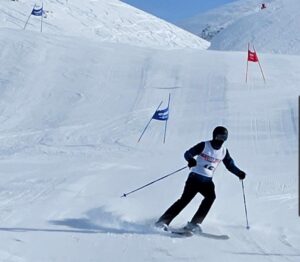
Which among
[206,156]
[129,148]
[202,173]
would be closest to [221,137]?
[206,156]

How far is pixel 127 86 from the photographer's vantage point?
711 inches

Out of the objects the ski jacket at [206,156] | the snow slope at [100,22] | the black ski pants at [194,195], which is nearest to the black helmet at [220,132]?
the ski jacket at [206,156]

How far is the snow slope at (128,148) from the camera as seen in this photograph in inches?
240

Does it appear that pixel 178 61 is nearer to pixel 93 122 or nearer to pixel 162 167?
pixel 93 122

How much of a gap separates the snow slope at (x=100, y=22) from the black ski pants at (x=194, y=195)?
114ft

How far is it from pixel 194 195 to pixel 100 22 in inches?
1872

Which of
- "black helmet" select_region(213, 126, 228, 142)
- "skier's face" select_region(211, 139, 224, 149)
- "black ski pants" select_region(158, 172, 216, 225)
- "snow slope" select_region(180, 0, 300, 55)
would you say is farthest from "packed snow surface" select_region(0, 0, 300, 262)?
"snow slope" select_region(180, 0, 300, 55)

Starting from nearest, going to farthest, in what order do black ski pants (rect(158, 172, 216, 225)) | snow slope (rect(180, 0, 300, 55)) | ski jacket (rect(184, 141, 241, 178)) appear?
1. ski jacket (rect(184, 141, 241, 178))
2. black ski pants (rect(158, 172, 216, 225))
3. snow slope (rect(180, 0, 300, 55))

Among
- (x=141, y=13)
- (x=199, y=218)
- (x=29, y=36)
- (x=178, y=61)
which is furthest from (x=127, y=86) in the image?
(x=141, y=13)

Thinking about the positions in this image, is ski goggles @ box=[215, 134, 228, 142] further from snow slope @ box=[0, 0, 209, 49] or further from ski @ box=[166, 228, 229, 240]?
snow slope @ box=[0, 0, 209, 49]

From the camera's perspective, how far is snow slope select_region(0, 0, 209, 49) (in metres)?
45.1

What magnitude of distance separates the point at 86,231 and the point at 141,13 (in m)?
57.6

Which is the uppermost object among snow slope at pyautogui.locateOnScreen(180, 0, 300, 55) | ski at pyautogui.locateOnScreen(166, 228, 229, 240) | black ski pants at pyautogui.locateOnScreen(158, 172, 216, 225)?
snow slope at pyautogui.locateOnScreen(180, 0, 300, 55)

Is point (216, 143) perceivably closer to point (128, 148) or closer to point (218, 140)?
point (218, 140)
